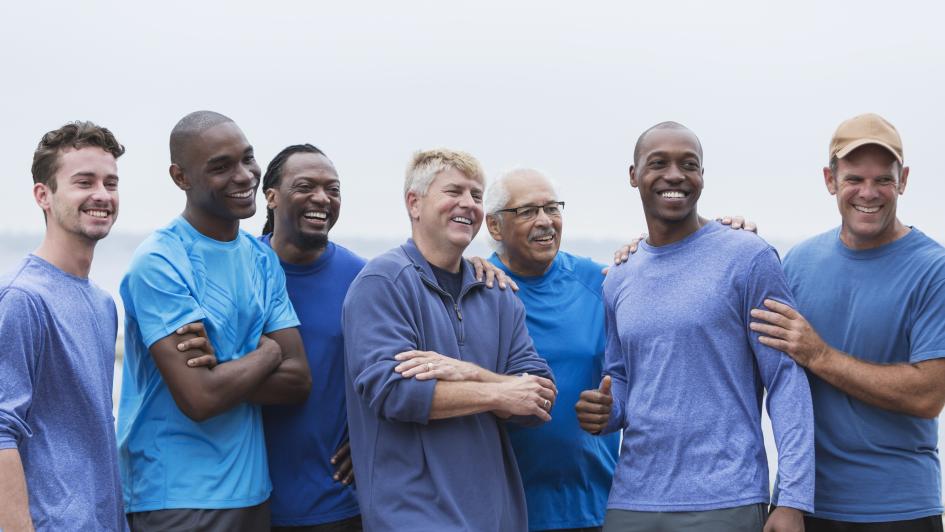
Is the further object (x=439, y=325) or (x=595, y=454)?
Answer: (x=595, y=454)

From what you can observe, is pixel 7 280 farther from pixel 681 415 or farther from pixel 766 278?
pixel 766 278

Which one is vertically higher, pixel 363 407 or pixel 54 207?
pixel 54 207

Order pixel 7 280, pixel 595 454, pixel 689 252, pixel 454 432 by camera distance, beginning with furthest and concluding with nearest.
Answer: pixel 595 454 → pixel 689 252 → pixel 454 432 → pixel 7 280

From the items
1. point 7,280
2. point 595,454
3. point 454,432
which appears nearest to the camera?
point 7,280

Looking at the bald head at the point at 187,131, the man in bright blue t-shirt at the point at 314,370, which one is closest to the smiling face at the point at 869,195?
the man in bright blue t-shirt at the point at 314,370

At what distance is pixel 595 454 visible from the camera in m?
4.87

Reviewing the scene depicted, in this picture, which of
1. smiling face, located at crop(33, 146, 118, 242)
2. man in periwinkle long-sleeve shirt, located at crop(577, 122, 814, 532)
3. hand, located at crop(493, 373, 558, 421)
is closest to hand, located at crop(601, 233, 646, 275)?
man in periwinkle long-sleeve shirt, located at crop(577, 122, 814, 532)

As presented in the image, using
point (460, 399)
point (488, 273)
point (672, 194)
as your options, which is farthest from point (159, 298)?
point (672, 194)

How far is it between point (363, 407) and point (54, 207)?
4.44 feet

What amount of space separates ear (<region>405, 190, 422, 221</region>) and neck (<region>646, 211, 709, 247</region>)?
987 millimetres

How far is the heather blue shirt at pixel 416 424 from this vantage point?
3.86 metres

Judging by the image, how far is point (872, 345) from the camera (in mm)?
4230

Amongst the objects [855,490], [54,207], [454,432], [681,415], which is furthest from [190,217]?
[855,490]

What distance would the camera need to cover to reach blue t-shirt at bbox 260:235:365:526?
445 cm
